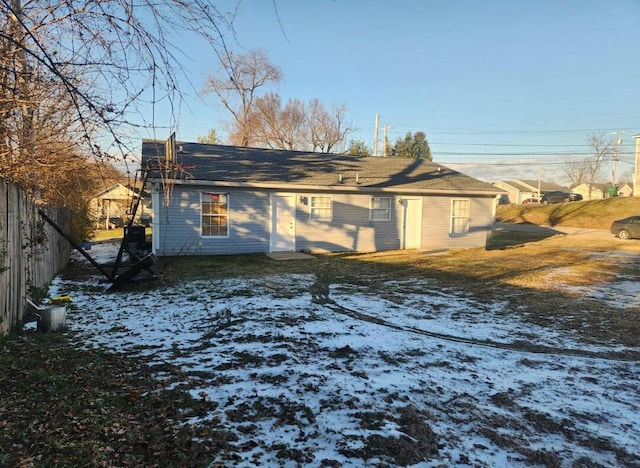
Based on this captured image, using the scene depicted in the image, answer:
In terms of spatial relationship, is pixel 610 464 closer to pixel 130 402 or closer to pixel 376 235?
pixel 130 402

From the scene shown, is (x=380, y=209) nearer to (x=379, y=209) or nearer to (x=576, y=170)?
(x=379, y=209)

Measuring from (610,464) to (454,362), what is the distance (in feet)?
5.90

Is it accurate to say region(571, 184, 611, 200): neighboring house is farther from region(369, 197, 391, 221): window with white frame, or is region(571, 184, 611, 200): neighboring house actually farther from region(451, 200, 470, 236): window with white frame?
region(369, 197, 391, 221): window with white frame

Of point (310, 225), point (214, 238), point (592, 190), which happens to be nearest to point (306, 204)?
point (310, 225)

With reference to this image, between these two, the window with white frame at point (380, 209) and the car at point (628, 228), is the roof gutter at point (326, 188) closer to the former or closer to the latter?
the window with white frame at point (380, 209)

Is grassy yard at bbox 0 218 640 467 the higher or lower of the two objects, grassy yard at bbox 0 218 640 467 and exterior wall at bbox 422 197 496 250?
the lower

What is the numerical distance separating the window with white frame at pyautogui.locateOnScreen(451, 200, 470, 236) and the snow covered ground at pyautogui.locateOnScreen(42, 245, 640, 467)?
1054cm

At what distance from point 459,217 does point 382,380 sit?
575 inches

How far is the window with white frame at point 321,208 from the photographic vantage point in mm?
14828

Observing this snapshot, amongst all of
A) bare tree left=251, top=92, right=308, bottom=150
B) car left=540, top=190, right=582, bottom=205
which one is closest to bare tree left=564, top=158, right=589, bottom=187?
car left=540, top=190, right=582, bottom=205

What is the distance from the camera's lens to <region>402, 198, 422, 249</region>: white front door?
16.4 meters

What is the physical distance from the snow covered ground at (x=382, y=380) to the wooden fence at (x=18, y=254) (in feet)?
2.40

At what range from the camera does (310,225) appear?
14.8m

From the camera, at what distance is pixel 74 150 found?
8.88 m
